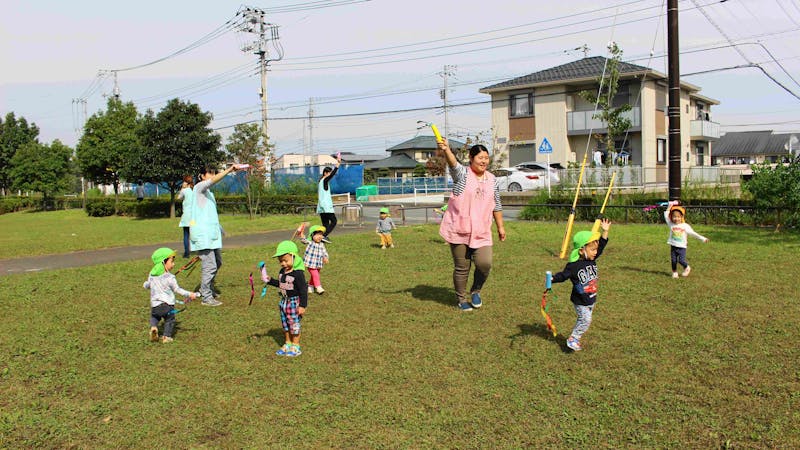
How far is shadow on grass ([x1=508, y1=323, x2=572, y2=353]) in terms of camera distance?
5770 millimetres

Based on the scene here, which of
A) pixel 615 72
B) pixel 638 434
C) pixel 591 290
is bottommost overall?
pixel 638 434

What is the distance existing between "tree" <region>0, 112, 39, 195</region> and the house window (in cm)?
4093

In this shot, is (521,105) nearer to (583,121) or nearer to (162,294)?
(583,121)

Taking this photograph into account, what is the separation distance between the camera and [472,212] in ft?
23.3

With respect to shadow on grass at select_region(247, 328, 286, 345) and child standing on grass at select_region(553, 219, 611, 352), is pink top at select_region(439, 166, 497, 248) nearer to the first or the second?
child standing on grass at select_region(553, 219, 611, 352)

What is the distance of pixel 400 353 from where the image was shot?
562 cm

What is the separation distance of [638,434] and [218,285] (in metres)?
7.20

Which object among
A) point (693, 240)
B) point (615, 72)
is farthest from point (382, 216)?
point (615, 72)

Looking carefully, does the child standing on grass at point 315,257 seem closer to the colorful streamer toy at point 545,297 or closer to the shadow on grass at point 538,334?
the shadow on grass at point 538,334

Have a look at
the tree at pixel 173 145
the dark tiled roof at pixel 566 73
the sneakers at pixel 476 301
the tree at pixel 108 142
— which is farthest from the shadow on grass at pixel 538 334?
the tree at pixel 108 142

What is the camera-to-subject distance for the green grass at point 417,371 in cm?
397

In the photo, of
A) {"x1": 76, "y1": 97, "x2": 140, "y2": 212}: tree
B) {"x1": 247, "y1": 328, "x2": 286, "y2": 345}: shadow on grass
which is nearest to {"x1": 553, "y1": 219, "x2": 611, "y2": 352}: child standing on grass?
{"x1": 247, "y1": 328, "x2": 286, "y2": 345}: shadow on grass

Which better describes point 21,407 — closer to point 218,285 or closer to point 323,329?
point 323,329

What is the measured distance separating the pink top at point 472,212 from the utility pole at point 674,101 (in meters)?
7.00
